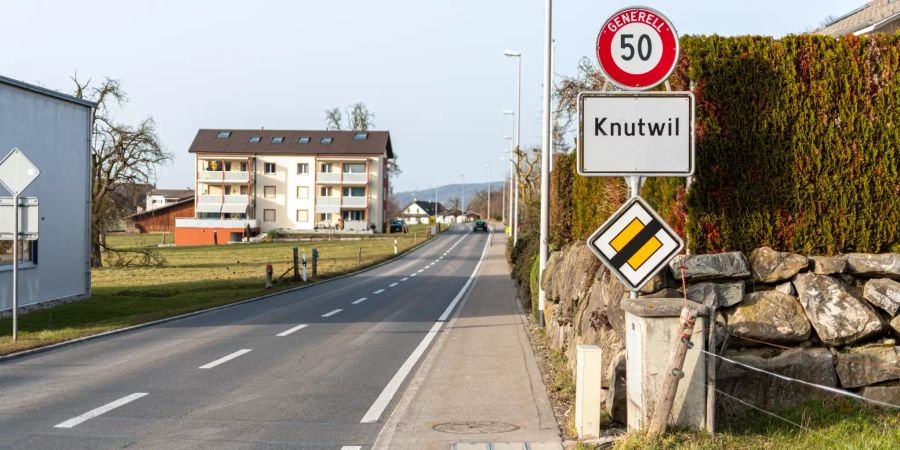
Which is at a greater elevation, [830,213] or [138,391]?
[830,213]

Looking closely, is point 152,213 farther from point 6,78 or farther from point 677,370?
point 677,370

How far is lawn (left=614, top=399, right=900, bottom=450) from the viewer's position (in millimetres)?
6528

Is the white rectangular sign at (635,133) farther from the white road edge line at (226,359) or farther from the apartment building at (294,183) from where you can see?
the apartment building at (294,183)

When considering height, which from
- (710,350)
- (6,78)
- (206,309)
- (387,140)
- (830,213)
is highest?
(387,140)

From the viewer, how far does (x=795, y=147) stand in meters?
8.80

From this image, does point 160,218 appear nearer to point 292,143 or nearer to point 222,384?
point 292,143

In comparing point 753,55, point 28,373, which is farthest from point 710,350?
point 28,373

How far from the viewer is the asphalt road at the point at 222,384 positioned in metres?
7.74

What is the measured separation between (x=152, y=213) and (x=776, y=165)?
112484 mm

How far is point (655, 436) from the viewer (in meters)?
6.73

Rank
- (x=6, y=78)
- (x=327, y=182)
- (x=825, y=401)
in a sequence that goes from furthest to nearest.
→ 1. (x=327, y=182)
2. (x=6, y=78)
3. (x=825, y=401)

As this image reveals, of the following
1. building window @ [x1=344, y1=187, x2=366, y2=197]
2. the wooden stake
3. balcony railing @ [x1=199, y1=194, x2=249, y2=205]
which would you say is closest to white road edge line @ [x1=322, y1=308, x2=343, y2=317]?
the wooden stake

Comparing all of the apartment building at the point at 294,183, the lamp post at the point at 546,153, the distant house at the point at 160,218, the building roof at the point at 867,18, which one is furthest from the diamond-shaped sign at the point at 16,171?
the distant house at the point at 160,218

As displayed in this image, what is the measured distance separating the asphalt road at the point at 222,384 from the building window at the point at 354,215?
78.8m
